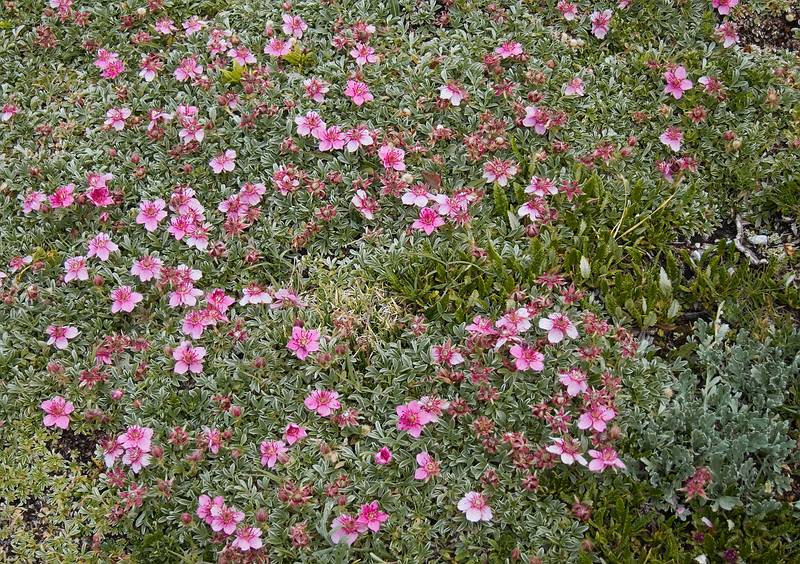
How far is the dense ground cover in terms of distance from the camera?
144 inches

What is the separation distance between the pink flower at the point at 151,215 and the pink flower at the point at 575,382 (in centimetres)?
242

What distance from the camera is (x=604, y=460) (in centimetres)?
362

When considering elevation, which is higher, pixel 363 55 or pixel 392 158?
pixel 363 55

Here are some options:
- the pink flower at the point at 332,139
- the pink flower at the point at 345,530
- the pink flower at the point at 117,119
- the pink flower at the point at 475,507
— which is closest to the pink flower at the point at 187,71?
the pink flower at the point at 117,119

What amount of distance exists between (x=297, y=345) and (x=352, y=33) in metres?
2.26

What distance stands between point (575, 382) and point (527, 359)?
0.84 feet

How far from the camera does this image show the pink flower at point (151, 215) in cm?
448

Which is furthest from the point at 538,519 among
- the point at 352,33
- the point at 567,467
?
the point at 352,33

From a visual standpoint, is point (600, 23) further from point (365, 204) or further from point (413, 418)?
point (413, 418)

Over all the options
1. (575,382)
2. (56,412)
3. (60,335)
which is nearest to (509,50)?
(575,382)

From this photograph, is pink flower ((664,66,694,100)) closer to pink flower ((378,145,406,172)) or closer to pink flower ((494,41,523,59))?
pink flower ((494,41,523,59))

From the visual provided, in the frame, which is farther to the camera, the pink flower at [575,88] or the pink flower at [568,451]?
the pink flower at [575,88]

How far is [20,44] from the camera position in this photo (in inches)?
212

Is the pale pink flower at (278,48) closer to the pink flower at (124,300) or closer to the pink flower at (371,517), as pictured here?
the pink flower at (124,300)
